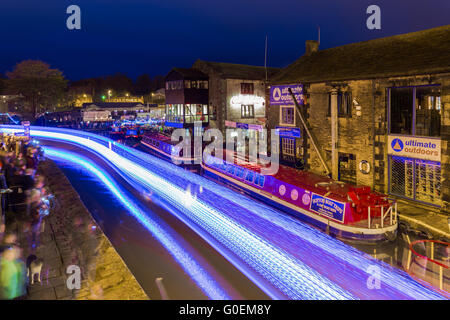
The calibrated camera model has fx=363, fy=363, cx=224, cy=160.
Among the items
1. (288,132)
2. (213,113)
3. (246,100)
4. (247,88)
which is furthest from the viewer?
(213,113)

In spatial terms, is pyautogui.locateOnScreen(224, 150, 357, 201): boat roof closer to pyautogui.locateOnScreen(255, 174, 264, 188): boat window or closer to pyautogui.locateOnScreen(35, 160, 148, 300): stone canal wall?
pyautogui.locateOnScreen(255, 174, 264, 188): boat window

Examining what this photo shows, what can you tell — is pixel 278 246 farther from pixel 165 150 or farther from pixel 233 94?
pixel 233 94

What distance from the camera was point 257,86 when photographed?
45.9 m

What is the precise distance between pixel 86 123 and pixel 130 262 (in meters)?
63.1

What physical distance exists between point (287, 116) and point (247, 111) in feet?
62.3

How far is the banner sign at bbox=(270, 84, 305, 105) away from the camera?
957 inches

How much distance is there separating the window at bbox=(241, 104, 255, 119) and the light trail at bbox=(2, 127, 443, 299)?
2343 cm

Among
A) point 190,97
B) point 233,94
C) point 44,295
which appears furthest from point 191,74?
point 44,295

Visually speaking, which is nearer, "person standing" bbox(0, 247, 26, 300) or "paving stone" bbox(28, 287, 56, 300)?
"paving stone" bbox(28, 287, 56, 300)

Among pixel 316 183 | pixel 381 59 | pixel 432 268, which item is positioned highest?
pixel 381 59

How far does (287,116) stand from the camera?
86.2 feet

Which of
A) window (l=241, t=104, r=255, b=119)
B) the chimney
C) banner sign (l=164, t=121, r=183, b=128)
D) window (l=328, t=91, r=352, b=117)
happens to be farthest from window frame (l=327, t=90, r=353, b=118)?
banner sign (l=164, t=121, r=183, b=128)
